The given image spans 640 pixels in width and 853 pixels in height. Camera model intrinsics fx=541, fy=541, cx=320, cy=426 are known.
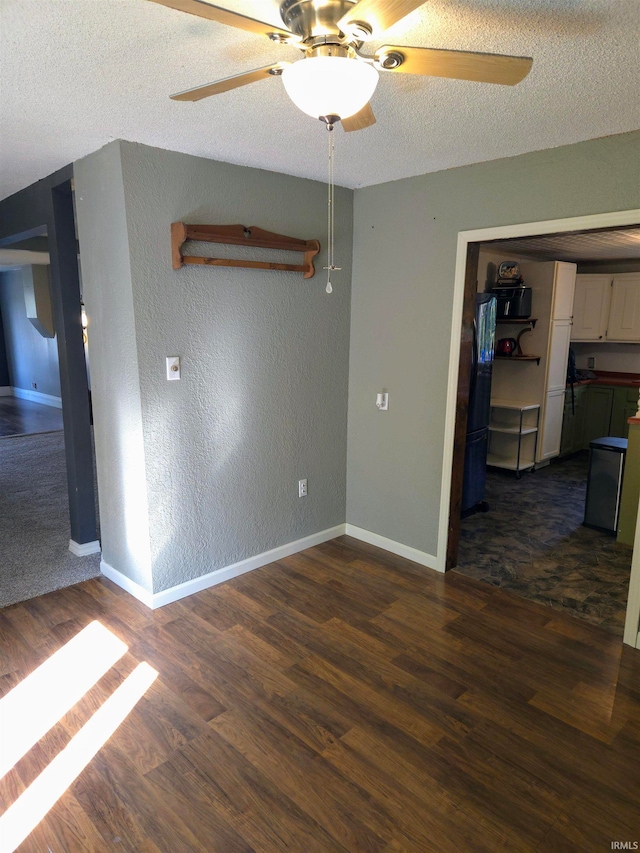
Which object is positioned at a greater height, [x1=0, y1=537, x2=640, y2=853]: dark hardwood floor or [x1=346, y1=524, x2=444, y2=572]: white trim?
[x1=346, y1=524, x2=444, y2=572]: white trim

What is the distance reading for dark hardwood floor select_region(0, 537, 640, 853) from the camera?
170 centimetres

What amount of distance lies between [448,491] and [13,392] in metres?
9.55

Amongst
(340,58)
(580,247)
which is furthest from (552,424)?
(340,58)

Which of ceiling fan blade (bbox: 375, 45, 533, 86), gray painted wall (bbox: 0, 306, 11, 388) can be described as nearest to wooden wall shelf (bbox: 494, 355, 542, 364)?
ceiling fan blade (bbox: 375, 45, 533, 86)

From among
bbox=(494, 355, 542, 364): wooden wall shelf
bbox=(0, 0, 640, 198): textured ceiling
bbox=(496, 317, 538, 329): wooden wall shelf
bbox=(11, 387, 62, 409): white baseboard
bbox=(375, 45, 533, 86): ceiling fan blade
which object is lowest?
bbox=(11, 387, 62, 409): white baseboard

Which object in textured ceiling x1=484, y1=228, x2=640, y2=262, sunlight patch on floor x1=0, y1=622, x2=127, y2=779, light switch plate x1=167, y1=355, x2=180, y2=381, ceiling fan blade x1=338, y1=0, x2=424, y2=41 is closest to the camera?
ceiling fan blade x1=338, y1=0, x2=424, y2=41

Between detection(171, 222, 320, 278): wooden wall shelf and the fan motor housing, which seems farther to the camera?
detection(171, 222, 320, 278): wooden wall shelf

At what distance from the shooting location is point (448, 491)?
330 cm

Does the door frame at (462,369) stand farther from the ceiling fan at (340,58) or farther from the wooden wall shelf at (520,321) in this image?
the wooden wall shelf at (520,321)

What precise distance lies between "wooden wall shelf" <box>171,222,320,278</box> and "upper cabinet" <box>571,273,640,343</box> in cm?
425

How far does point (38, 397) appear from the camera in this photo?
9398 millimetres

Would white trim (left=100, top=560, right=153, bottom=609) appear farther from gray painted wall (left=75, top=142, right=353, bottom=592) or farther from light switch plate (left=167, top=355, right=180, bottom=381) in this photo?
light switch plate (left=167, top=355, right=180, bottom=381)

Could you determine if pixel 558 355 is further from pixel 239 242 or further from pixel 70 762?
pixel 70 762

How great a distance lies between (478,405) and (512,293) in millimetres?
1797
